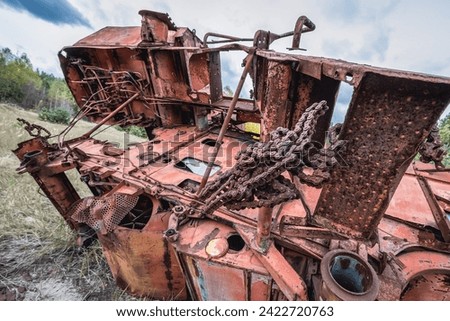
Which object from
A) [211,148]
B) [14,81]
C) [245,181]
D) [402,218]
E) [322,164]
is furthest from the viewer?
[14,81]

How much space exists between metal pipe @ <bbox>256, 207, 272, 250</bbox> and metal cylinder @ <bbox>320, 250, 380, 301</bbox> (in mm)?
454

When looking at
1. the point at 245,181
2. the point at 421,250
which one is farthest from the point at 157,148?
the point at 421,250

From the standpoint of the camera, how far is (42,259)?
392 cm

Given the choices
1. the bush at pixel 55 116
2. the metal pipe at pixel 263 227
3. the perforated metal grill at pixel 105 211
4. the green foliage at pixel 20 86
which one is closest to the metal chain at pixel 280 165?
the metal pipe at pixel 263 227

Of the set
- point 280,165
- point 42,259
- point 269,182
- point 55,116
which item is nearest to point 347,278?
point 269,182

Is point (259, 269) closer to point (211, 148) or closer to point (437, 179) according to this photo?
point (211, 148)

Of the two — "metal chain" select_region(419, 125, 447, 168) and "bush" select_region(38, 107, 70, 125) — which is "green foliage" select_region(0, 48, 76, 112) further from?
"metal chain" select_region(419, 125, 447, 168)

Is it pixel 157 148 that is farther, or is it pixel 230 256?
pixel 157 148

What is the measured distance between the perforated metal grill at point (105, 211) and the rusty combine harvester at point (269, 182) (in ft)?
0.04

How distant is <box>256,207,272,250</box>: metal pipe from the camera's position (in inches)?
72.3

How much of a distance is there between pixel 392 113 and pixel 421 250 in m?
1.42

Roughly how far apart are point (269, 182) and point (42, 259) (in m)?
4.33

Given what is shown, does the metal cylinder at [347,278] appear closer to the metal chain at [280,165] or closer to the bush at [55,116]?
the metal chain at [280,165]

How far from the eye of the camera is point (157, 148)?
3924 mm
